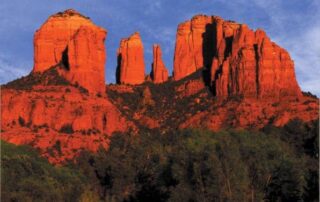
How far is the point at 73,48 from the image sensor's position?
5940 inches

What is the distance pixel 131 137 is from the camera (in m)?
128

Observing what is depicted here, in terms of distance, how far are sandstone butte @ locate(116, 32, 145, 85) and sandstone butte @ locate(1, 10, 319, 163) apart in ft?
0.67

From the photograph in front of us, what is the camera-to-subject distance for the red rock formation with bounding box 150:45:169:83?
171625 millimetres

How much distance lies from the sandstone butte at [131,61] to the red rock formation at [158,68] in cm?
231

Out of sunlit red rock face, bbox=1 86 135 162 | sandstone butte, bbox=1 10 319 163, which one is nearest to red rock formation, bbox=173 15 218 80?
sandstone butte, bbox=1 10 319 163

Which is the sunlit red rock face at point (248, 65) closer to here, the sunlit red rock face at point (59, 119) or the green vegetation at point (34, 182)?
the sunlit red rock face at point (59, 119)

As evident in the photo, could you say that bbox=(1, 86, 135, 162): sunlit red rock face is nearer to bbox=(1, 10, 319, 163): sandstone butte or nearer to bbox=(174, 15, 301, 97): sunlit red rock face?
bbox=(1, 10, 319, 163): sandstone butte

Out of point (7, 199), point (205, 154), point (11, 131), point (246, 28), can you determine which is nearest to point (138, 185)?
point (205, 154)

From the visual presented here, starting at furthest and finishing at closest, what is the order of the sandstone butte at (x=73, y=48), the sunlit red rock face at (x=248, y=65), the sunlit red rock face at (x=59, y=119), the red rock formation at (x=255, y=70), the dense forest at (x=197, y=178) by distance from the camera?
the sandstone butte at (x=73, y=48)
the sunlit red rock face at (x=248, y=65)
the red rock formation at (x=255, y=70)
the sunlit red rock face at (x=59, y=119)
the dense forest at (x=197, y=178)

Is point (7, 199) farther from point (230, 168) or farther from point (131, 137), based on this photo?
point (131, 137)

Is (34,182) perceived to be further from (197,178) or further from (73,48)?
(73,48)

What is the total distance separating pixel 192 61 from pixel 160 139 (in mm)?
48959


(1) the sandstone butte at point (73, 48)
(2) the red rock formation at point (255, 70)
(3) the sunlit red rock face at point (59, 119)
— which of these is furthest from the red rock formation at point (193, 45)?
(3) the sunlit red rock face at point (59, 119)

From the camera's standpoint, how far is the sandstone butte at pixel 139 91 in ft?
443
